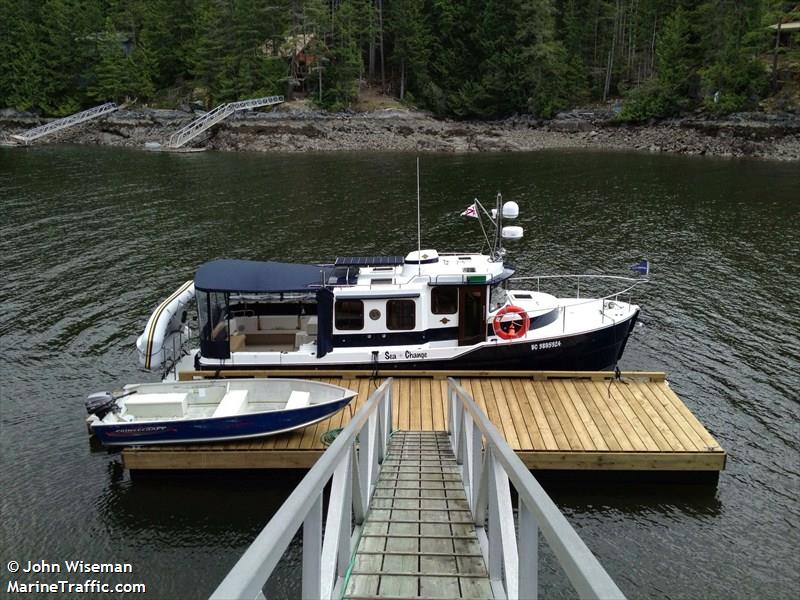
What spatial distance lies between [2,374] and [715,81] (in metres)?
72.1

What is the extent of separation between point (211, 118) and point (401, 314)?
Result: 64.1 metres

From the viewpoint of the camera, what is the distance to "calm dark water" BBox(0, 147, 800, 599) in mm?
12172

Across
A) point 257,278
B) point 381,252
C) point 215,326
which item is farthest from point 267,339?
point 381,252

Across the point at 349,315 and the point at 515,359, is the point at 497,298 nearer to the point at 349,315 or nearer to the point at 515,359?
the point at 515,359

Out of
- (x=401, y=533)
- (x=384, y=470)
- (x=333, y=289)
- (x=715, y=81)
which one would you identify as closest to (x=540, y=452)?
(x=384, y=470)

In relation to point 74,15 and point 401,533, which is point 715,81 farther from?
point 74,15

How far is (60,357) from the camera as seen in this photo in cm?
2038

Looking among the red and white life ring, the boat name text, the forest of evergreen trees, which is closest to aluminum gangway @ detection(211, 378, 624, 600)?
the red and white life ring

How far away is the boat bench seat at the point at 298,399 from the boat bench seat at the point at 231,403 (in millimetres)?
1023

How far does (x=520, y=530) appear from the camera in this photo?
3.31 meters

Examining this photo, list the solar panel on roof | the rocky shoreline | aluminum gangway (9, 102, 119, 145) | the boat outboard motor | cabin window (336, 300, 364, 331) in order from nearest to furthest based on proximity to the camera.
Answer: the boat outboard motor
cabin window (336, 300, 364, 331)
the solar panel on roof
the rocky shoreline
aluminum gangway (9, 102, 119, 145)

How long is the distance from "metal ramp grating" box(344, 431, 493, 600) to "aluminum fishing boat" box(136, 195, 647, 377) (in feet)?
25.9

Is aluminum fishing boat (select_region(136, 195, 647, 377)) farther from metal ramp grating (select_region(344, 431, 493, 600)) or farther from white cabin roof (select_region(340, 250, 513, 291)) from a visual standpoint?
metal ramp grating (select_region(344, 431, 493, 600))

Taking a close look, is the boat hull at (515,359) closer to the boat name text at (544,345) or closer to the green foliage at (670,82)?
the boat name text at (544,345)
